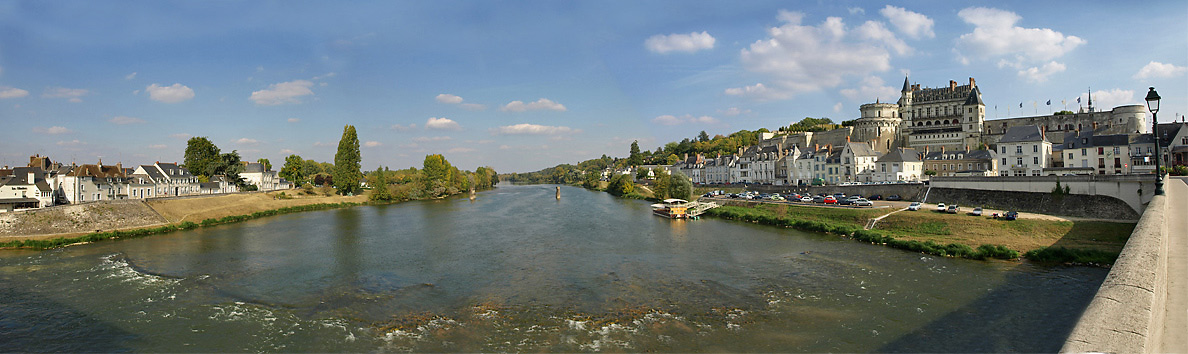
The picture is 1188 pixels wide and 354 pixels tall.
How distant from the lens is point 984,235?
2309 cm

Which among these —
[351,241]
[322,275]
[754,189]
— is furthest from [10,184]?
[754,189]

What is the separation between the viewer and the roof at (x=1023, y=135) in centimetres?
3819

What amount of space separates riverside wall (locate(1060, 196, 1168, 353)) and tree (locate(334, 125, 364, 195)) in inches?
2514

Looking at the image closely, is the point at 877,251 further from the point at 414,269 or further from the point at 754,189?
the point at 754,189

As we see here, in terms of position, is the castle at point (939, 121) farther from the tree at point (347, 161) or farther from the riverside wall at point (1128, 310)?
the tree at point (347, 161)

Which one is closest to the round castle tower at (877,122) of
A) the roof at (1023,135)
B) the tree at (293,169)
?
the roof at (1023,135)

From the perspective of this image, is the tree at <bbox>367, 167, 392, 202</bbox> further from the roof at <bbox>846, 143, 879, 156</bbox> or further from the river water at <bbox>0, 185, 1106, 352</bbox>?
the roof at <bbox>846, 143, 879, 156</bbox>

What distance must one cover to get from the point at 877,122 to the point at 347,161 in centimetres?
6397

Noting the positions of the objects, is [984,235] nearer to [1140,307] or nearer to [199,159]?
[1140,307]

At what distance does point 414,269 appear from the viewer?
2119 cm

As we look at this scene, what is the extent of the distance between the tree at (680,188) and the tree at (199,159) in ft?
163

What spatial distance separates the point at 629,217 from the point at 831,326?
28465 millimetres

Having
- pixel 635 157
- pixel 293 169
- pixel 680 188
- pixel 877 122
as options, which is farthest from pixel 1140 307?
pixel 635 157

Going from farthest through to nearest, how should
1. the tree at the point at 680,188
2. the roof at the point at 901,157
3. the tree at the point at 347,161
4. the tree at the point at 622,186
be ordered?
the tree at the point at 622,186
the tree at the point at 347,161
the tree at the point at 680,188
the roof at the point at 901,157
